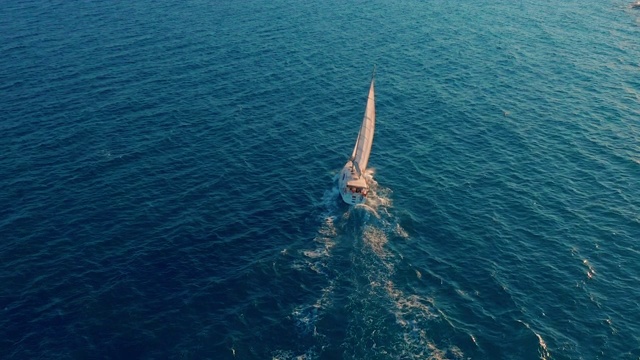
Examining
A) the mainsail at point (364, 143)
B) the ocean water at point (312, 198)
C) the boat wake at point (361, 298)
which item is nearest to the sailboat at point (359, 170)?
the mainsail at point (364, 143)

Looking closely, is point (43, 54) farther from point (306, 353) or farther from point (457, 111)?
point (306, 353)

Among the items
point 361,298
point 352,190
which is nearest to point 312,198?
point 352,190

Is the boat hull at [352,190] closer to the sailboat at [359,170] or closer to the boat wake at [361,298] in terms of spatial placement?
the sailboat at [359,170]

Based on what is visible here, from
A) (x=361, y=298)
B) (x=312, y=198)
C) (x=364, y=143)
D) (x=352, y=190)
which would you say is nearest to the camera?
(x=361, y=298)

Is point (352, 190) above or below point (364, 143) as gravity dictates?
below

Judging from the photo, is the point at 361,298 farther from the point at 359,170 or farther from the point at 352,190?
the point at 359,170
